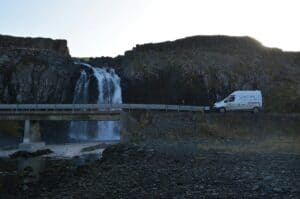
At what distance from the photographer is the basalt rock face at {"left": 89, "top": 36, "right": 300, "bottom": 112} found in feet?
294

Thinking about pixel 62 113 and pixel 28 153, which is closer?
pixel 28 153

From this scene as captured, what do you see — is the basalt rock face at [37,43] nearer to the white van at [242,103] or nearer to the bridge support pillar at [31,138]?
the bridge support pillar at [31,138]

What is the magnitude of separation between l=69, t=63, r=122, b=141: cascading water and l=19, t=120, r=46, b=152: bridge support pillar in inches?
541

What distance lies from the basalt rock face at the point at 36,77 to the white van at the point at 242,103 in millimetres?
35254

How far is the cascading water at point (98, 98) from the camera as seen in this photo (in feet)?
264

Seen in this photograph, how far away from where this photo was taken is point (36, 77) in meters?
94.0

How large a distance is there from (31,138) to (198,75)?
36.6 metres

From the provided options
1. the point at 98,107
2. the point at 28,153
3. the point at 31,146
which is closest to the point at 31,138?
the point at 31,146

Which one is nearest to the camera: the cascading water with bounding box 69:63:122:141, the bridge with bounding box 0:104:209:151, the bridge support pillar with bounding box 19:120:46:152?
the bridge with bounding box 0:104:209:151

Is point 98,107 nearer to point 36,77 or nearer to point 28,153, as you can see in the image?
point 28,153

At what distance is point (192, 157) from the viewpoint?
36062mm

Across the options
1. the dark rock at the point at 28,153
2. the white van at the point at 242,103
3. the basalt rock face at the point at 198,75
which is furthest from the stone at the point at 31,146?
→ the basalt rock face at the point at 198,75

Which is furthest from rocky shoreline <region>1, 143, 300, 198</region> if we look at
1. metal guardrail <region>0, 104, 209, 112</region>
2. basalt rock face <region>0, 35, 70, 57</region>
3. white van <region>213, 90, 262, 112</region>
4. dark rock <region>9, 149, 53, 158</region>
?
basalt rock face <region>0, 35, 70, 57</region>

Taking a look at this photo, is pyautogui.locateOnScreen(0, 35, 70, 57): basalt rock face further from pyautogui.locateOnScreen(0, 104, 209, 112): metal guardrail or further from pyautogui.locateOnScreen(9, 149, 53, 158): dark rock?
pyautogui.locateOnScreen(9, 149, 53, 158): dark rock
